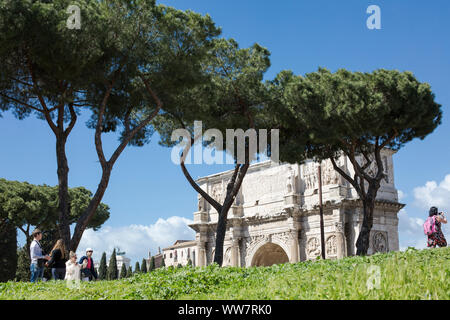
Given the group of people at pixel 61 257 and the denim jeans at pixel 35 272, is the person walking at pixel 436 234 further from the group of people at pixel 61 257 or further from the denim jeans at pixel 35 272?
the denim jeans at pixel 35 272

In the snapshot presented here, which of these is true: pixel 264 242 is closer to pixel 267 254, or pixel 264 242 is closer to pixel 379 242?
pixel 267 254

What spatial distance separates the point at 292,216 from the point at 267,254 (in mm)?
4363

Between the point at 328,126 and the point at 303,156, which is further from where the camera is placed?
the point at 303,156

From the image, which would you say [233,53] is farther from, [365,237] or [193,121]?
[365,237]

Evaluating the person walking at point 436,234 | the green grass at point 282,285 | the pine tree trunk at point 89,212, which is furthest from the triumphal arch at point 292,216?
the green grass at point 282,285

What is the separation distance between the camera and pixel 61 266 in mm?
10984

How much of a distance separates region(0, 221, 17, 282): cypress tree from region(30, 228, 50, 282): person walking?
919 inches

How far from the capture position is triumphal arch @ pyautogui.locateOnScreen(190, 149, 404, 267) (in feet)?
78.1

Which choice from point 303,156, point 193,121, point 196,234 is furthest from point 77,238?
point 196,234

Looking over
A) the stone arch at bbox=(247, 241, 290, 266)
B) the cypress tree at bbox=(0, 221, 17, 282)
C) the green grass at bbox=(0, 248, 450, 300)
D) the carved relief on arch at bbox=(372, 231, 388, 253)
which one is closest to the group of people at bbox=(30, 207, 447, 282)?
the green grass at bbox=(0, 248, 450, 300)

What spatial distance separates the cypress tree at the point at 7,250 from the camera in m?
32.6

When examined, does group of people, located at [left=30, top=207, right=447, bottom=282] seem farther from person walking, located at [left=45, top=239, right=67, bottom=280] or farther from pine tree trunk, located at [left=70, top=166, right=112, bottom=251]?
pine tree trunk, located at [left=70, top=166, right=112, bottom=251]
